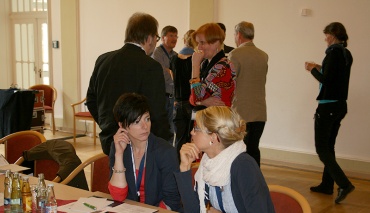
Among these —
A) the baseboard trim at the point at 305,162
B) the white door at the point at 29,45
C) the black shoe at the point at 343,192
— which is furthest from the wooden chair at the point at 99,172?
the white door at the point at 29,45

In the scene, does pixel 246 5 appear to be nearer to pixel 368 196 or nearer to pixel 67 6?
pixel 368 196

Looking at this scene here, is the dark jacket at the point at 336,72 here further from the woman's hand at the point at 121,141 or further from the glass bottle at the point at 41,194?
the glass bottle at the point at 41,194

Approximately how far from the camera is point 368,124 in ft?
18.2

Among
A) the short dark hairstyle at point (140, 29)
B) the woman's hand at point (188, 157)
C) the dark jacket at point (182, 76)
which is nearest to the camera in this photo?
the woman's hand at point (188, 157)

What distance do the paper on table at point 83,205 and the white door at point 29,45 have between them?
7.18m

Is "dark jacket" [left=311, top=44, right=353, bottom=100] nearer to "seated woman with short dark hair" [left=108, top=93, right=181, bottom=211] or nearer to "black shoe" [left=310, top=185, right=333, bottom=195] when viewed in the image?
"black shoe" [left=310, top=185, right=333, bottom=195]

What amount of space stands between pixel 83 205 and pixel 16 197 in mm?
291

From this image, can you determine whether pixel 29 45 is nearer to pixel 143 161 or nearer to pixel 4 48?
pixel 4 48

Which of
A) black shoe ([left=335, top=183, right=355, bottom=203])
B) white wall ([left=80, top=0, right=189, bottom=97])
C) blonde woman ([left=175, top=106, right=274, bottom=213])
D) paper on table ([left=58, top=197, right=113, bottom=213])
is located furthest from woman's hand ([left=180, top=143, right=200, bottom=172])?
white wall ([left=80, top=0, right=189, bottom=97])

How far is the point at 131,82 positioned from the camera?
3.00 meters

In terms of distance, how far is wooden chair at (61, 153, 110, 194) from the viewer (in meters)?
2.95

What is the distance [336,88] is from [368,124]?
136 centimetres

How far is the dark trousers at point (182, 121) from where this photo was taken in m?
4.31

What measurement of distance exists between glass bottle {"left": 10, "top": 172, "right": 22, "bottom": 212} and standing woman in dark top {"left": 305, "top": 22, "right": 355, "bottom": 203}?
3072 millimetres
